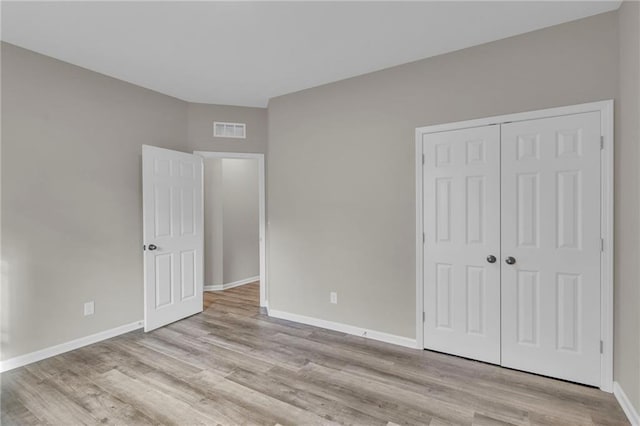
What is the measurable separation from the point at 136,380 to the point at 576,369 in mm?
3421

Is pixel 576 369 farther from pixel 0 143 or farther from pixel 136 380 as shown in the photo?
pixel 0 143

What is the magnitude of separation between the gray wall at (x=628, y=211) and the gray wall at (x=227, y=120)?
3675mm

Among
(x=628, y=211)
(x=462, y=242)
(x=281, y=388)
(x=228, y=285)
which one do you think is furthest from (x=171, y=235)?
(x=628, y=211)

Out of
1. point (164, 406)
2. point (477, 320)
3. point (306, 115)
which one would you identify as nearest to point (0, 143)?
point (164, 406)

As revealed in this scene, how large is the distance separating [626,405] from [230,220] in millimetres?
5209

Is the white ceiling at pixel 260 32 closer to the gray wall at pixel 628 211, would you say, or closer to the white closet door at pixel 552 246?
the gray wall at pixel 628 211

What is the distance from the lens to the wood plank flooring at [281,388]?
2.10m


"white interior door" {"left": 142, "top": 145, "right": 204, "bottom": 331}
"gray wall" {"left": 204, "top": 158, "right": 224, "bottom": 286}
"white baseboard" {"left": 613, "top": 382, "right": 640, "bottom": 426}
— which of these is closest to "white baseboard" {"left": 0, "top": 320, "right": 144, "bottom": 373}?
"white interior door" {"left": 142, "top": 145, "right": 204, "bottom": 331}

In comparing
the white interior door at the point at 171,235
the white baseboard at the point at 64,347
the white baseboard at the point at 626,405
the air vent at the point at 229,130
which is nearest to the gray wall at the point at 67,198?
the white baseboard at the point at 64,347

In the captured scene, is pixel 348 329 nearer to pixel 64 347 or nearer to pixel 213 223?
pixel 64 347

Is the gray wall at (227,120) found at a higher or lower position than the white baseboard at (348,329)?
higher

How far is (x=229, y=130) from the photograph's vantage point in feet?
14.4

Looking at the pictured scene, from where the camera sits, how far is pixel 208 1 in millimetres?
2189

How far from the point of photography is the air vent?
14.3ft
